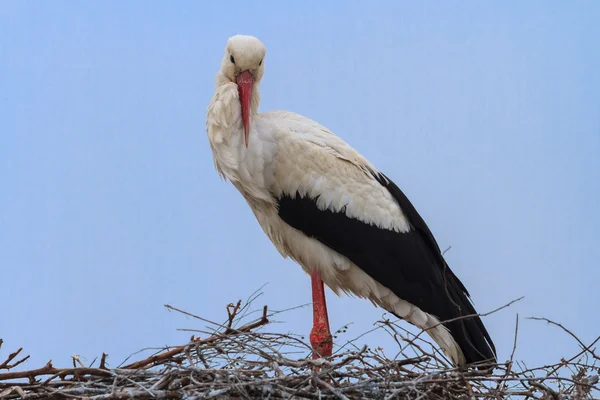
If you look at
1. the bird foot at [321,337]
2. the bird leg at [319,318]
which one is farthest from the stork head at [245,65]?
the bird foot at [321,337]

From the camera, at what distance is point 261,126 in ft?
17.3

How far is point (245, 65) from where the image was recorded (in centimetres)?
525

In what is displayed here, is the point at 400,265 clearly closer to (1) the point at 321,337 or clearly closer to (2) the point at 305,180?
(1) the point at 321,337

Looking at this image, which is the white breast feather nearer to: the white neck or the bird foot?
the white neck

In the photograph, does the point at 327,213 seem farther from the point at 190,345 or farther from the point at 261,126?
the point at 190,345

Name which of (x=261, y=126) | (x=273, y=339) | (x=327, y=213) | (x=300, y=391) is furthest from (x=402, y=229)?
(x=300, y=391)

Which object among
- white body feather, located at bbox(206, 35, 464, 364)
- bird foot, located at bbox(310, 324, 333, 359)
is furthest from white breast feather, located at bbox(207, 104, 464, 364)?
bird foot, located at bbox(310, 324, 333, 359)

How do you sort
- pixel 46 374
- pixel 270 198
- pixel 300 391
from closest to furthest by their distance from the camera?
1. pixel 300 391
2. pixel 46 374
3. pixel 270 198

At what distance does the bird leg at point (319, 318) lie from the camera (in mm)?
5277

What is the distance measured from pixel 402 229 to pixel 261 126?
0.86 meters

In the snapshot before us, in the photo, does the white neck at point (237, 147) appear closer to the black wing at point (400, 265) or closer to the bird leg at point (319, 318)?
the black wing at point (400, 265)

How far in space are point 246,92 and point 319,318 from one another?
1148 mm

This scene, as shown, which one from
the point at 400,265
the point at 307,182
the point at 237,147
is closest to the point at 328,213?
the point at 307,182

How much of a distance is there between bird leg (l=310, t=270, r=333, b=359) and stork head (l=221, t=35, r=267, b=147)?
807 mm
